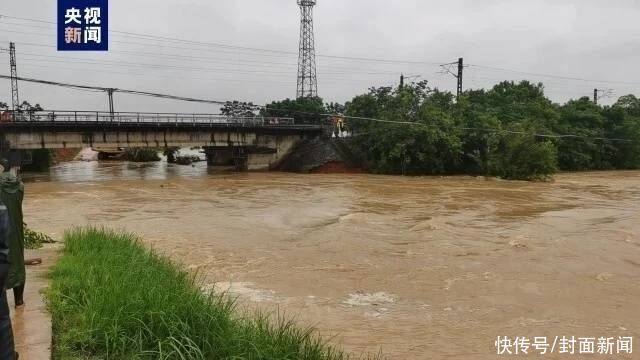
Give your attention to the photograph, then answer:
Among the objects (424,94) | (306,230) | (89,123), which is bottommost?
(306,230)

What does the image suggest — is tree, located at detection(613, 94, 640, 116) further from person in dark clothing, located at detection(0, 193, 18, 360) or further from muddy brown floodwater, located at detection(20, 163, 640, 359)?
person in dark clothing, located at detection(0, 193, 18, 360)

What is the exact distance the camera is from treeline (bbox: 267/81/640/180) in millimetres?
38094

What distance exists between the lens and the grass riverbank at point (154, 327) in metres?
4.38

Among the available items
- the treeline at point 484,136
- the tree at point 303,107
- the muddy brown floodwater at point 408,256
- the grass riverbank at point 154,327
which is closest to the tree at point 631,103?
the treeline at point 484,136

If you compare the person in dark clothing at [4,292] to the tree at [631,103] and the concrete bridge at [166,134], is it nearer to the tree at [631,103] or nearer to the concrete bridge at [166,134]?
the concrete bridge at [166,134]

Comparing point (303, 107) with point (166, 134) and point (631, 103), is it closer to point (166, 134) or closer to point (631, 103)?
point (166, 134)

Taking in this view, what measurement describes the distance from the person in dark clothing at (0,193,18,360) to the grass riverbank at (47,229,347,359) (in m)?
0.95

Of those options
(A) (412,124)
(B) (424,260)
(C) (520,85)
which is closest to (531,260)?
(B) (424,260)

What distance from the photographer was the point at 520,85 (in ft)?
208

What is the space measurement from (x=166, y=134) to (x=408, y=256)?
3298 cm

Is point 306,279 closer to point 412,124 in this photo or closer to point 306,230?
point 306,230

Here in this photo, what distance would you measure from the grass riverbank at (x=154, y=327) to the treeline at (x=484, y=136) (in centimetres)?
3381

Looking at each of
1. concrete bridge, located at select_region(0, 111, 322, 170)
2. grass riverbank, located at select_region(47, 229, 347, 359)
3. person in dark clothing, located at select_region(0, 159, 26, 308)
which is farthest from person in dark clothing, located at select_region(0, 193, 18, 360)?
concrete bridge, located at select_region(0, 111, 322, 170)

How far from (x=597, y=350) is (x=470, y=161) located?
3600cm
